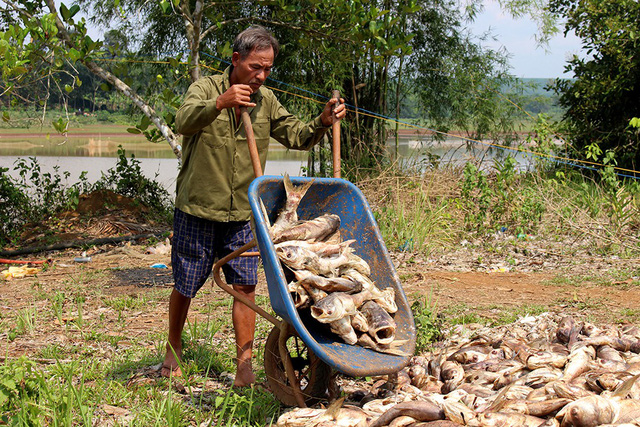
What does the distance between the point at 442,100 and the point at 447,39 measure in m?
1.07

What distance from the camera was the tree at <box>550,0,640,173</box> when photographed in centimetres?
1002

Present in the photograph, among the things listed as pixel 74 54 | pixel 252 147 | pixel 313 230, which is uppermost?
pixel 74 54

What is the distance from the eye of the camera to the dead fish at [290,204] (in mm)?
2771

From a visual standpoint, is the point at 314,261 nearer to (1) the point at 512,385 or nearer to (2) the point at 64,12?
(1) the point at 512,385

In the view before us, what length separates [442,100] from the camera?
10953 mm

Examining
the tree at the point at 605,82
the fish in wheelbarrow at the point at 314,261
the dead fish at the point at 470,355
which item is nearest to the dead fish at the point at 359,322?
the fish in wheelbarrow at the point at 314,261

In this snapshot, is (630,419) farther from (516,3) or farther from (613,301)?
→ (516,3)

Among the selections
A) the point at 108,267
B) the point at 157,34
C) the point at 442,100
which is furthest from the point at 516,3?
the point at 108,267

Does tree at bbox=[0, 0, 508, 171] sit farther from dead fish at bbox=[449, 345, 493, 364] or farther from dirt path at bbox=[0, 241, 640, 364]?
dead fish at bbox=[449, 345, 493, 364]

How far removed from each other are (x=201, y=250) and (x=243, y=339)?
0.52 m

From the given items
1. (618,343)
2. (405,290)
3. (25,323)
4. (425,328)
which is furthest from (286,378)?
(405,290)

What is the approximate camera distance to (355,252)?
9.81 ft

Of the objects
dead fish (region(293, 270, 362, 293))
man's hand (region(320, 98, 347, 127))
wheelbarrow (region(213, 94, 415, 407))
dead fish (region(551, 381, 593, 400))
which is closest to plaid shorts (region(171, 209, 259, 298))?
wheelbarrow (region(213, 94, 415, 407))

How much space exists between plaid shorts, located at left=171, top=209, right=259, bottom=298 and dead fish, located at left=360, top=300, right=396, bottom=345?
868 mm
